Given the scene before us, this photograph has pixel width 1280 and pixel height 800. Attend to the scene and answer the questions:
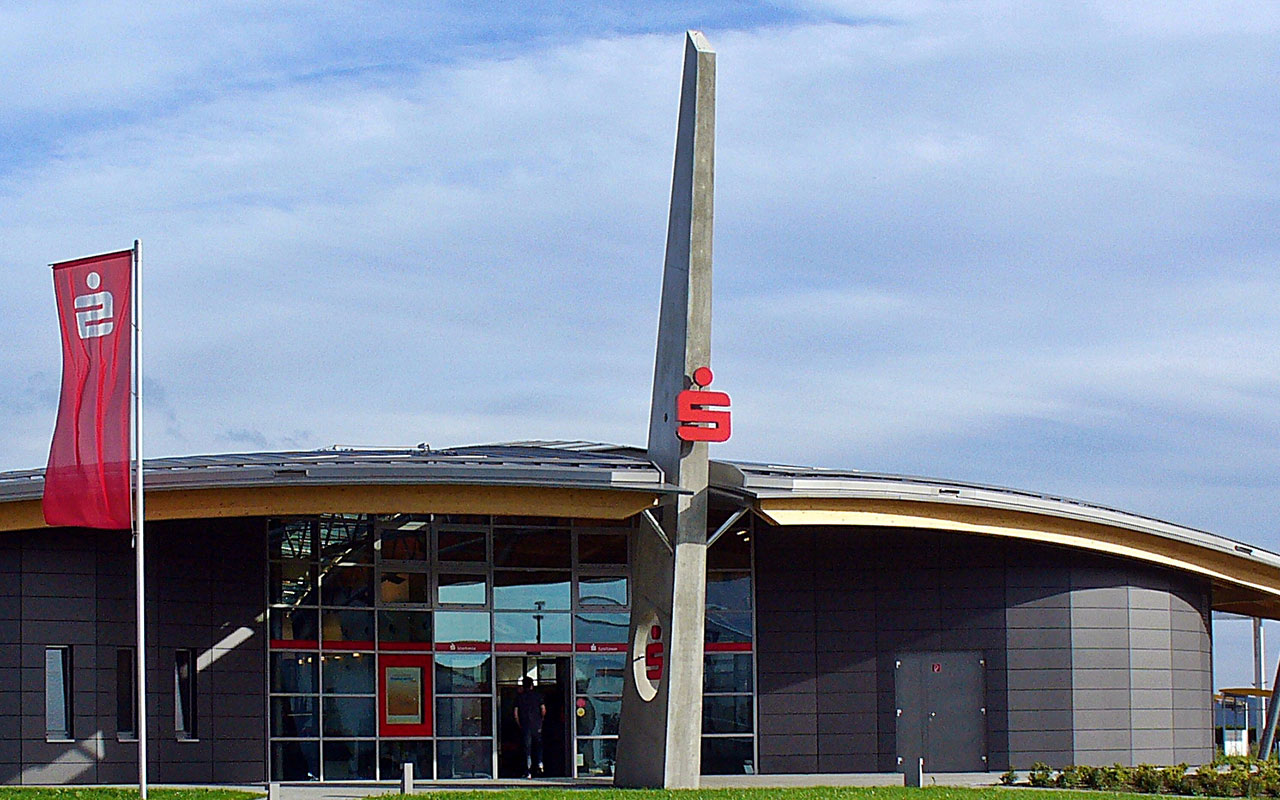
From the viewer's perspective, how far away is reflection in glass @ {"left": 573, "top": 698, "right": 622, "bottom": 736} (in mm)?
28766

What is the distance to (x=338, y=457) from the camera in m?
25.8

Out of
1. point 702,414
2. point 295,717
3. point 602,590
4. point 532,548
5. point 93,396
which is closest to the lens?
point 93,396

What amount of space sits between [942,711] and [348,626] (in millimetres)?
10124

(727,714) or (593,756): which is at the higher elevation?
(727,714)

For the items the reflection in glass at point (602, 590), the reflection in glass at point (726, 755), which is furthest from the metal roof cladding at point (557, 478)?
the reflection in glass at point (726, 755)

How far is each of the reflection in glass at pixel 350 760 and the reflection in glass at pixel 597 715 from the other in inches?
141

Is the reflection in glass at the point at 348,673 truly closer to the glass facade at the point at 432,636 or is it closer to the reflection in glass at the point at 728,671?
the glass facade at the point at 432,636

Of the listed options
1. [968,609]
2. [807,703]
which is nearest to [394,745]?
[807,703]

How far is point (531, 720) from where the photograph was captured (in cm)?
2856

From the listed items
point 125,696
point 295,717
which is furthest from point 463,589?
point 125,696

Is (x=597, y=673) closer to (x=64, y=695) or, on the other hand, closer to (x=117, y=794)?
(x=64, y=695)

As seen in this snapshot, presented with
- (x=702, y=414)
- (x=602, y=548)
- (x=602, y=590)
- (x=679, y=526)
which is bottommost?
(x=602, y=590)

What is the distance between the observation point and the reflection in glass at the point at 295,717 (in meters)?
27.0

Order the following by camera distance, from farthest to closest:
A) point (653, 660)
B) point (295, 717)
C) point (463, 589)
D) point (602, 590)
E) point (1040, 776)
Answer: point (602, 590)
point (463, 589)
point (295, 717)
point (1040, 776)
point (653, 660)
